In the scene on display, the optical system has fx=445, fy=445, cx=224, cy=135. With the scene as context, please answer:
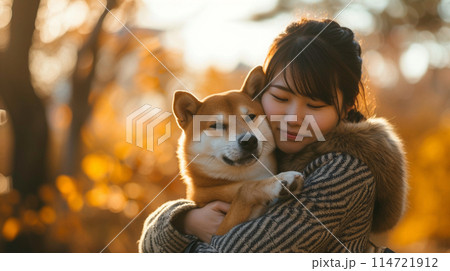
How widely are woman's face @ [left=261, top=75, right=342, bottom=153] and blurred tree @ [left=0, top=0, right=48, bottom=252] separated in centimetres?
285

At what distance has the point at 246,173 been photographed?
2.19 m

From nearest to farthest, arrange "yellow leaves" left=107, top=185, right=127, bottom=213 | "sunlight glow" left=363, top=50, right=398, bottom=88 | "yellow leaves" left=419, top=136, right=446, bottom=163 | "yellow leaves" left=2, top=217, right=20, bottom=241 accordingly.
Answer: "yellow leaves" left=2, top=217, right=20, bottom=241
"yellow leaves" left=107, top=185, right=127, bottom=213
"yellow leaves" left=419, top=136, right=446, bottom=163
"sunlight glow" left=363, top=50, right=398, bottom=88

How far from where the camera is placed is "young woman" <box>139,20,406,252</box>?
161 centimetres

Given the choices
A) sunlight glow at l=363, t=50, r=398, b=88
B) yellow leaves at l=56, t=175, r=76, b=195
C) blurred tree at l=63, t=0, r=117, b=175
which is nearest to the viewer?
yellow leaves at l=56, t=175, r=76, b=195

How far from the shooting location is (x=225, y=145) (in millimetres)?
2225

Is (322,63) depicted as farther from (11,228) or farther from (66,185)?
(11,228)

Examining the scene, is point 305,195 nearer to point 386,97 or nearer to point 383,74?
point 383,74

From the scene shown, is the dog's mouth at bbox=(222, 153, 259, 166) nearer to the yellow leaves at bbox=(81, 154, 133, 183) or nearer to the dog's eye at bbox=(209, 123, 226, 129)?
the dog's eye at bbox=(209, 123, 226, 129)

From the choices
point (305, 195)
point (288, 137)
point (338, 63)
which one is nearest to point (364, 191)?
point (305, 195)

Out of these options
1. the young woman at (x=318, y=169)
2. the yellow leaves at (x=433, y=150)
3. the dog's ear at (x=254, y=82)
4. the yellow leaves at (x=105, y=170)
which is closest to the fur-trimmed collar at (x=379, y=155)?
the young woman at (x=318, y=169)

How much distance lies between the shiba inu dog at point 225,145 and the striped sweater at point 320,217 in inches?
11.5

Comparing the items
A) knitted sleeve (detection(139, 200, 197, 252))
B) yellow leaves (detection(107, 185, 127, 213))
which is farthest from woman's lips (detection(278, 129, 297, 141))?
yellow leaves (detection(107, 185, 127, 213))

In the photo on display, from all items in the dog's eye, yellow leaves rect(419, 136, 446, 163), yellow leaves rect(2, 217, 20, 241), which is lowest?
yellow leaves rect(2, 217, 20, 241)

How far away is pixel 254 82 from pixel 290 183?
0.72 meters
